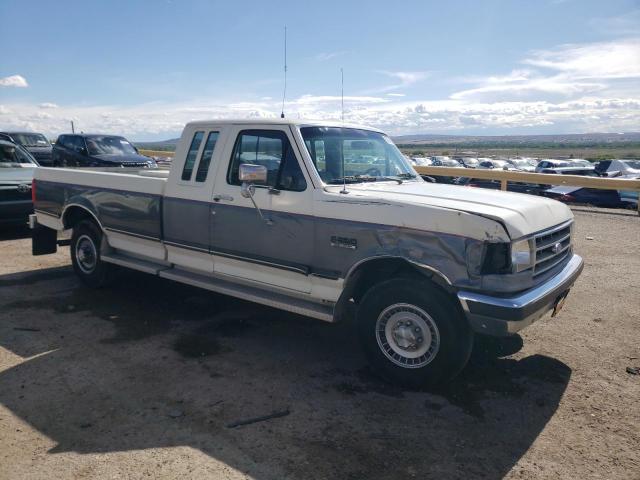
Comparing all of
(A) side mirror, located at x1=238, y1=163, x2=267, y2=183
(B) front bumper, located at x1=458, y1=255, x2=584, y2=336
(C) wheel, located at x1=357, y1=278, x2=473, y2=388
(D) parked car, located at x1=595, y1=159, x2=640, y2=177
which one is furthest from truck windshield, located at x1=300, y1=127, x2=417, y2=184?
(D) parked car, located at x1=595, y1=159, x2=640, y2=177

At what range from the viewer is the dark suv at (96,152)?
15.5 m

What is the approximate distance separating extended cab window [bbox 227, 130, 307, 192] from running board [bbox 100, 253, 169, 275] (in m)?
1.48

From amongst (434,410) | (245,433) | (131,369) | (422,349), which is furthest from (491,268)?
(131,369)

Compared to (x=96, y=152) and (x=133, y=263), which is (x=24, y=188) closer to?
(x=133, y=263)

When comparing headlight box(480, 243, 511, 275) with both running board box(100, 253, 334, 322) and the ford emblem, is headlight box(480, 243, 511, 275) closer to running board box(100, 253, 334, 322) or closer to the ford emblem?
running board box(100, 253, 334, 322)

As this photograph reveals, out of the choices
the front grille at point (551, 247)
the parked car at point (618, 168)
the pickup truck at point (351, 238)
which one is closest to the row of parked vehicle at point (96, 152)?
the pickup truck at point (351, 238)

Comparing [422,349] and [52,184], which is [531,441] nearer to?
[422,349]

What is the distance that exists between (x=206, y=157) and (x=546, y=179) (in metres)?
12.0

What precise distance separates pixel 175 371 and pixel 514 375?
2.89 m

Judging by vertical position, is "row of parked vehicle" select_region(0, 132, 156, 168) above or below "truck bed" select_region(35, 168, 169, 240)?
above

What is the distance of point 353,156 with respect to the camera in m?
5.34

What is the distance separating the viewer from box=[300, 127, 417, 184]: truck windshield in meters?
5.05

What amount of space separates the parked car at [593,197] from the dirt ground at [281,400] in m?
10.9

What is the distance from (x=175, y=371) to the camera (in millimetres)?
4633
